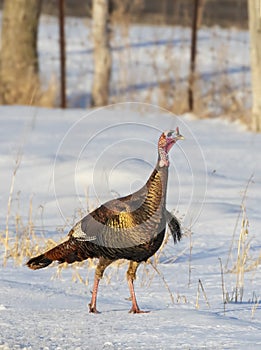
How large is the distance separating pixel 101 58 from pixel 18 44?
1546 millimetres

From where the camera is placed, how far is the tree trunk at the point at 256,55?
12.8 m

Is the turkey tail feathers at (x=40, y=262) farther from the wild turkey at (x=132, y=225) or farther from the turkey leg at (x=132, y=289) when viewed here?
the turkey leg at (x=132, y=289)

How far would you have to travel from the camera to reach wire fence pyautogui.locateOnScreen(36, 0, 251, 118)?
15.9 meters

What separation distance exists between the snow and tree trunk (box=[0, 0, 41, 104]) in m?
2.62

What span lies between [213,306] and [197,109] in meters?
10.1

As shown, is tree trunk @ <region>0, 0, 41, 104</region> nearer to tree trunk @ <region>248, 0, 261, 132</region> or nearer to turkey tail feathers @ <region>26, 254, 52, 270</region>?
tree trunk @ <region>248, 0, 261, 132</region>

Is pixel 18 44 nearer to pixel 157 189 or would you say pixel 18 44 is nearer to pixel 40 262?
pixel 40 262

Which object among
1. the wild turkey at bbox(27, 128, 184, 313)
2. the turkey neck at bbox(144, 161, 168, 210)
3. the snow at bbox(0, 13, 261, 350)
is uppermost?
the turkey neck at bbox(144, 161, 168, 210)

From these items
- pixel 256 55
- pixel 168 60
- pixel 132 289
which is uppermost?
pixel 256 55

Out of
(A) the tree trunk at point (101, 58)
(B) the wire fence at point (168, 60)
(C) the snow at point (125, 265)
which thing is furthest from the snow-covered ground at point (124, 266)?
(A) the tree trunk at point (101, 58)

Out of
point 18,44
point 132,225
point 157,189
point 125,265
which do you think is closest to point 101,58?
point 18,44

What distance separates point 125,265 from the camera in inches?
266

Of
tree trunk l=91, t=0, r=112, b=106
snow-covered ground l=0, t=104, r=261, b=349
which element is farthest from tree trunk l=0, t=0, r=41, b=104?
snow-covered ground l=0, t=104, r=261, b=349

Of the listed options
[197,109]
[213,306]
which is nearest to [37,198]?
[213,306]
